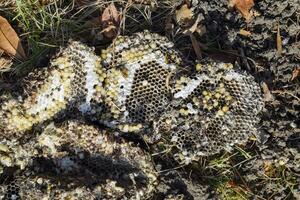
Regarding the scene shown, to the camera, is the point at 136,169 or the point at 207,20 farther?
the point at 207,20

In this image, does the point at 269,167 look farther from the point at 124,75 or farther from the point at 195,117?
the point at 124,75

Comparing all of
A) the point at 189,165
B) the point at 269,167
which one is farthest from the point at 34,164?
the point at 269,167

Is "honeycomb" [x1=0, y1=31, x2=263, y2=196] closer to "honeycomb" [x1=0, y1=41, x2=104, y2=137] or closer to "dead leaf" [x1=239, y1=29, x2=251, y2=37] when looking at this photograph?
"honeycomb" [x1=0, y1=41, x2=104, y2=137]

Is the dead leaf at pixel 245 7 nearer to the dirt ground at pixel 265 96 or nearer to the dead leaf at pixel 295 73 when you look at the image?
the dirt ground at pixel 265 96

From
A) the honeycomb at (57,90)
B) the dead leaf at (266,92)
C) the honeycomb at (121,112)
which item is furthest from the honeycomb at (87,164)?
the dead leaf at (266,92)

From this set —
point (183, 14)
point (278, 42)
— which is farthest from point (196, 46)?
point (278, 42)

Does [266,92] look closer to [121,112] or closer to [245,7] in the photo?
[245,7]
